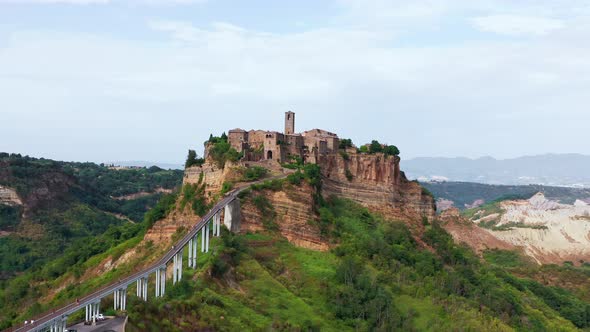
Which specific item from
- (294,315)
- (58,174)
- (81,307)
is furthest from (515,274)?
(58,174)

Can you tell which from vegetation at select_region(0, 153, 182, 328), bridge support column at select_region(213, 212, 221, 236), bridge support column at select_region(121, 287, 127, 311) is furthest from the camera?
vegetation at select_region(0, 153, 182, 328)

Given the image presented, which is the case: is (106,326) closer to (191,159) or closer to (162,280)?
(162,280)

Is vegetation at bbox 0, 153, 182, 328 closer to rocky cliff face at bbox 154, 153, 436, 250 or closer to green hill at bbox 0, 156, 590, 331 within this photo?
green hill at bbox 0, 156, 590, 331

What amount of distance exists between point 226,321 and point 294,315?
597 centimetres

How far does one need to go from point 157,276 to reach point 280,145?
961 inches

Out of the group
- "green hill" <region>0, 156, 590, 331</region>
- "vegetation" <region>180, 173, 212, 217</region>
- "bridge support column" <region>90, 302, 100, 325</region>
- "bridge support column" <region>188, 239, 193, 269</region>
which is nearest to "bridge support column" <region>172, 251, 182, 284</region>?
"green hill" <region>0, 156, 590, 331</region>

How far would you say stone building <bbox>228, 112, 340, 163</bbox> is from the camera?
70.6 meters

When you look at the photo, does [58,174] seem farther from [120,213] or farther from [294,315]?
[294,315]

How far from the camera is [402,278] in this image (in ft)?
204

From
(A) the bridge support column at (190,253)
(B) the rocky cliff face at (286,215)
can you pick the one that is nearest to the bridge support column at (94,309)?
(A) the bridge support column at (190,253)

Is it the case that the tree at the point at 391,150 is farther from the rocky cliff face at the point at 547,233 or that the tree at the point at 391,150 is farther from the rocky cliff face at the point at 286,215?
the rocky cliff face at the point at 547,233

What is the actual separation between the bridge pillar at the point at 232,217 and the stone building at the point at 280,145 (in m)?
10.7

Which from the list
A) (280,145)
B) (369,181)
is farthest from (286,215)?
(369,181)

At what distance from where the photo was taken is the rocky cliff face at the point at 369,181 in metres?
72.9
